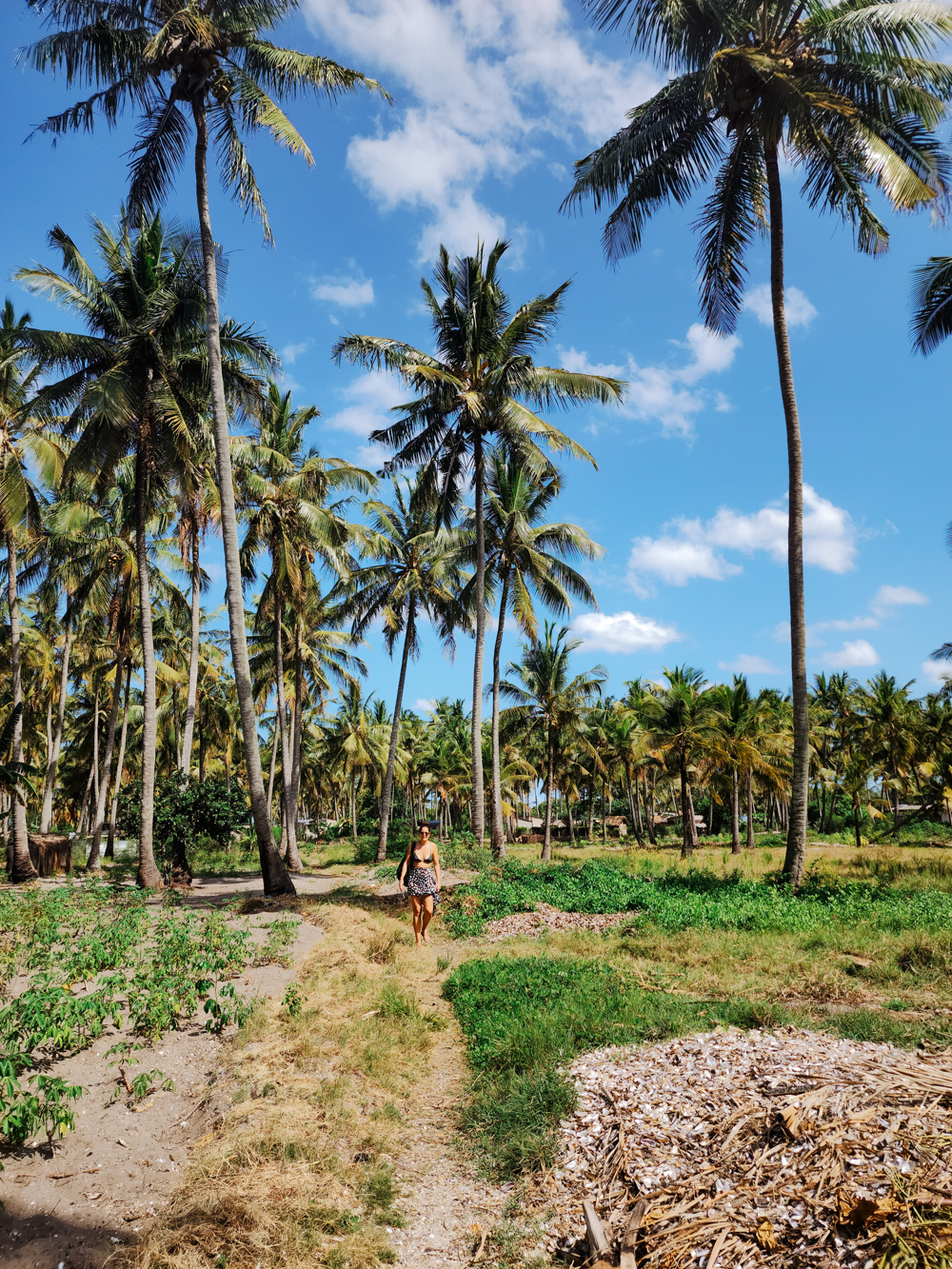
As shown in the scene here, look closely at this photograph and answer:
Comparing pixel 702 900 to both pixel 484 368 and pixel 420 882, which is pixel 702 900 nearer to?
pixel 420 882

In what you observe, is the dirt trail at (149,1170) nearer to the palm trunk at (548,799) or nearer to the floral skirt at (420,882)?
the floral skirt at (420,882)

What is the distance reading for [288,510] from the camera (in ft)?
68.6

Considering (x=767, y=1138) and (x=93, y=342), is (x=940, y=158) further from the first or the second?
(x=93, y=342)

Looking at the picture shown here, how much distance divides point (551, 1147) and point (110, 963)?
18.1 ft

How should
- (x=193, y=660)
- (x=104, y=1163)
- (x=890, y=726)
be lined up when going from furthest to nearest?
1. (x=890, y=726)
2. (x=193, y=660)
3. (x=104, y=1163)

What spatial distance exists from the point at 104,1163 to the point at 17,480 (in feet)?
58.4

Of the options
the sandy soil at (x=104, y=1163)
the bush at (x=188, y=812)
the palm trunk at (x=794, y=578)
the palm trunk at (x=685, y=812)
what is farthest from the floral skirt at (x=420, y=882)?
the palm trunk at (x=685, y=812)

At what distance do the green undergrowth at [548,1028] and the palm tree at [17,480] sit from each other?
14.8m

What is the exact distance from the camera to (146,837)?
51.5 ft

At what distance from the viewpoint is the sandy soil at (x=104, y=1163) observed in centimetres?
343

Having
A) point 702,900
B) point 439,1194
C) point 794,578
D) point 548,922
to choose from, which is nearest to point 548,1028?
point 439,1194

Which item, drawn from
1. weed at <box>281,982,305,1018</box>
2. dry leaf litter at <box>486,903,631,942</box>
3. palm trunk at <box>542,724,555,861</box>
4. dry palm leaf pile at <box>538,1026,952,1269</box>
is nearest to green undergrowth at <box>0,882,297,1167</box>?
weed at <box>281,982,305,1018</box>

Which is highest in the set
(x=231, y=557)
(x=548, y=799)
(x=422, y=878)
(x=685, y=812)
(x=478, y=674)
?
(x=231, y=557)

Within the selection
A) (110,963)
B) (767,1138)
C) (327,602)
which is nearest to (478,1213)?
(767,1138)
